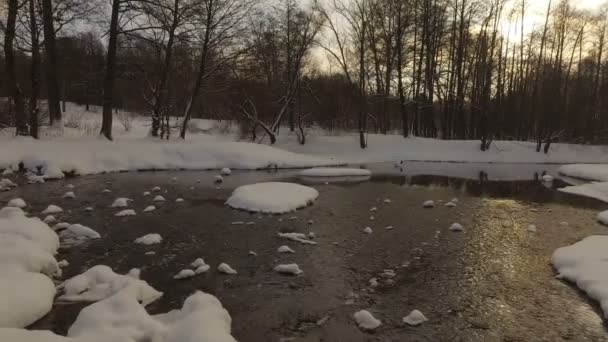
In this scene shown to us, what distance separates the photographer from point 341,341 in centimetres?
480

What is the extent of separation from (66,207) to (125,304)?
268 inches

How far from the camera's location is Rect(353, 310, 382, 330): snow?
514 centimetres

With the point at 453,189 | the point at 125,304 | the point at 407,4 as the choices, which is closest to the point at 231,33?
the point at 407,4

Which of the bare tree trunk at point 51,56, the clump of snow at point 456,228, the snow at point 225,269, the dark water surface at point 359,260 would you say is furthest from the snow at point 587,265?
the bare tree trunk at point 51,56

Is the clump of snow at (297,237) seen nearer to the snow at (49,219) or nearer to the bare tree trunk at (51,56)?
the snow at (49,219)

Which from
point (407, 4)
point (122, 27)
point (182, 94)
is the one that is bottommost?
point (182, 94)

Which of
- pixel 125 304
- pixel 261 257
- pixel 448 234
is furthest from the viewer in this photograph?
pixel 448 234

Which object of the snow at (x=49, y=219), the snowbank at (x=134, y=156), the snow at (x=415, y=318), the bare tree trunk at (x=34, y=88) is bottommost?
the snow at (x=415, y=318)

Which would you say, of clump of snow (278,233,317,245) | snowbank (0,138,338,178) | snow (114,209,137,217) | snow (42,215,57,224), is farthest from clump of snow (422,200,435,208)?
snowbank (0,138,338,178)

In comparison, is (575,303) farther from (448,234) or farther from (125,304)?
(125,304)

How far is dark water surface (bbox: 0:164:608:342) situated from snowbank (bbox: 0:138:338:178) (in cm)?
199

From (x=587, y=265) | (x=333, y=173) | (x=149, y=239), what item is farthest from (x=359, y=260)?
(x=333, y=173)

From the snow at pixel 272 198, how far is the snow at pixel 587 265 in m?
6.30

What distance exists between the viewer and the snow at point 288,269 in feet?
22.6
